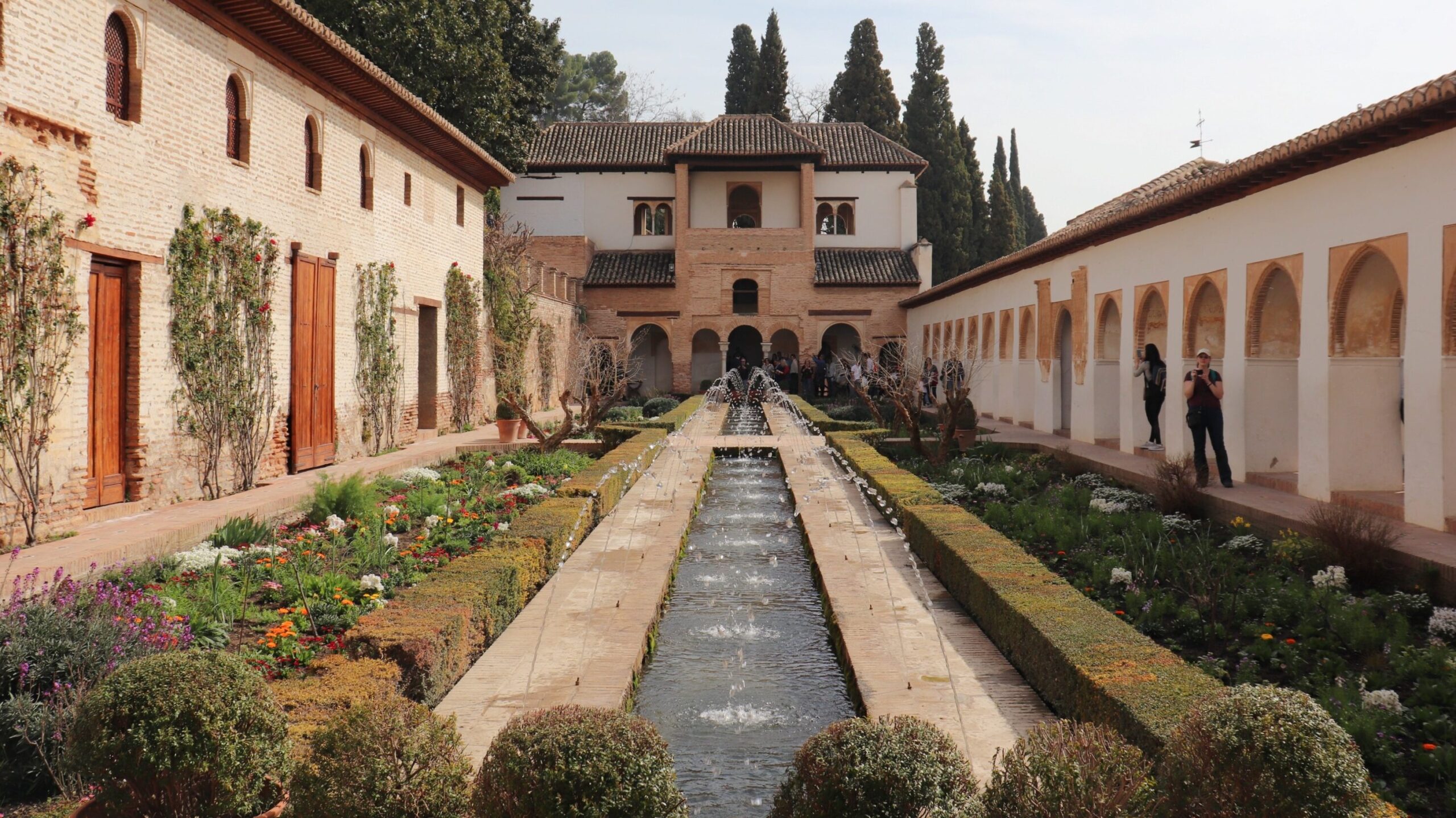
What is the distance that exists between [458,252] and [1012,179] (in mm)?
40563

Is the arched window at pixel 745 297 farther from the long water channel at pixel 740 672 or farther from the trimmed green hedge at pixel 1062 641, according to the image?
the trimmed green hedge at pixel 1062 641

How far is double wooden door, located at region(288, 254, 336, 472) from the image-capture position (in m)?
12.9

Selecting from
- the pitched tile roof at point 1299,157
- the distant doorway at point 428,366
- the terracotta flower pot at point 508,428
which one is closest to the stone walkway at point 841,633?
the pitched tile roof at point 1299,157

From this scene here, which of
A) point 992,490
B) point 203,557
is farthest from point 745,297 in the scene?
point 203,557

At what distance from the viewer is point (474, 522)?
9.49 m

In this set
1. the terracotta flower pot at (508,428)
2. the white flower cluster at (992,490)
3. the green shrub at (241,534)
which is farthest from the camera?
the terracotta flower pot at (508,428)

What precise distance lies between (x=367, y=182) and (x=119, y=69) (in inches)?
241

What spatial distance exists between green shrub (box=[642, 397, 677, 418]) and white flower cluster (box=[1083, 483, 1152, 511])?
16.1 m

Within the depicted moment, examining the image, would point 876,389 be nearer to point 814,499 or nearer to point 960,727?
point 814,499

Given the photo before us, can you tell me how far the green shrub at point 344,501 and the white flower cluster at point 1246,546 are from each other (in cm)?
703

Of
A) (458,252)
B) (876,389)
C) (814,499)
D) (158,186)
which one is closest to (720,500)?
(814,499)

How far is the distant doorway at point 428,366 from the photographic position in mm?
18734

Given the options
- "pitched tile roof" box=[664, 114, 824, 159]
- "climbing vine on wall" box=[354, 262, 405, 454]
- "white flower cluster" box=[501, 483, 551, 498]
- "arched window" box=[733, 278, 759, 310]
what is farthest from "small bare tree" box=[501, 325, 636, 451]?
"pitched tile roof" box=[664, 114, 824, 159]

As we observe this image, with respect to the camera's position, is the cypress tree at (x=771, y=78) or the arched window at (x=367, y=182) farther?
the cypress tree at (x=771, y=78)
